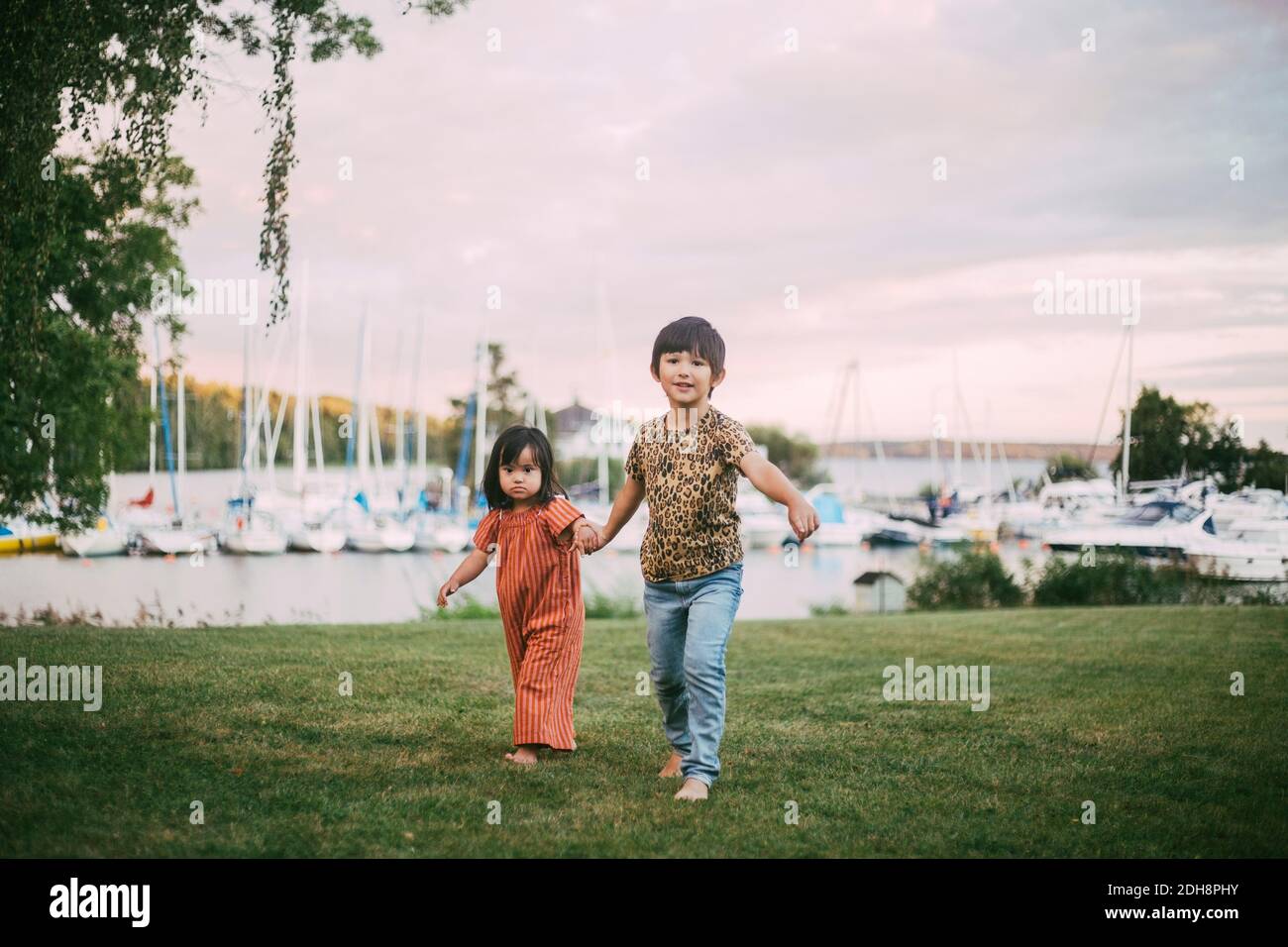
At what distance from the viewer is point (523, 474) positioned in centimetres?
509

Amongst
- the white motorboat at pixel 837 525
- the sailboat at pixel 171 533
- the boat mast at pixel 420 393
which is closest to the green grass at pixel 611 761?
Result: the sailboat at pixel 171 533

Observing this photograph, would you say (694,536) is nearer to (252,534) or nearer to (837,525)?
(252,534)

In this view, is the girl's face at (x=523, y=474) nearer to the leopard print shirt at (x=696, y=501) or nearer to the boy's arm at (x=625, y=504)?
the boy's arm at (x=625, y=504)

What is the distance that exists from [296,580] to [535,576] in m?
25.4

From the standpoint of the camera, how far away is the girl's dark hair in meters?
5.11

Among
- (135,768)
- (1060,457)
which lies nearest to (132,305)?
(135,768)

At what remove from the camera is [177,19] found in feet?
21.1

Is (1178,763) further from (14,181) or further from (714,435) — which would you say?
(14,181)

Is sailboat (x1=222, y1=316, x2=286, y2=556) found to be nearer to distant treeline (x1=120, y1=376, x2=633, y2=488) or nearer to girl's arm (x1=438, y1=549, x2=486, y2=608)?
distant treeline (x1=120, y1=376, x2=633, y2=488)

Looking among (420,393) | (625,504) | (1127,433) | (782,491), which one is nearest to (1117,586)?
(1127,433)

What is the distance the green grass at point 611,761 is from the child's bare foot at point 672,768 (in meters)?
0.07

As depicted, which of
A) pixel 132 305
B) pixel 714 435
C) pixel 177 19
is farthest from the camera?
pixel 132 305

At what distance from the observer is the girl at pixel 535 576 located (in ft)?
16.5
